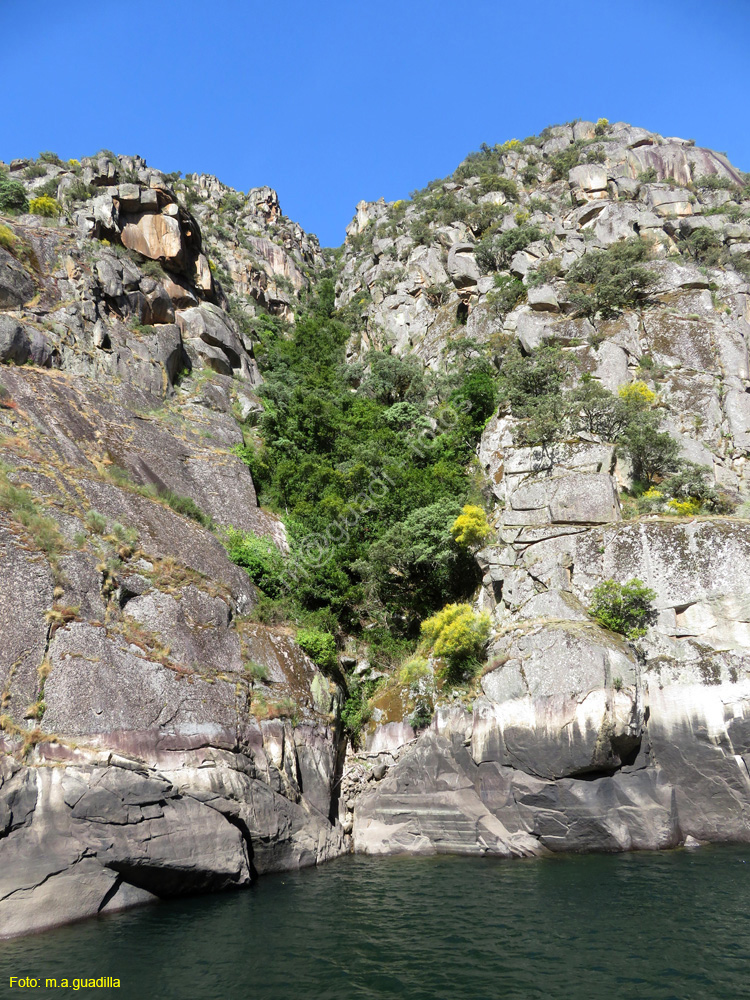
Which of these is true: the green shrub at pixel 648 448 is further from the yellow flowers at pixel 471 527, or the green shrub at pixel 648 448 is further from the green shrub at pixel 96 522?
the green shrub at pixel 96 522

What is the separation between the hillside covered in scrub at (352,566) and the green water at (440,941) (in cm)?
203

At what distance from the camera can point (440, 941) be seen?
39.7 feet

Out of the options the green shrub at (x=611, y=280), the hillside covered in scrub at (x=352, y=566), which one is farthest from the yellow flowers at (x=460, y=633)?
the green shrub at (x=611, y=280)

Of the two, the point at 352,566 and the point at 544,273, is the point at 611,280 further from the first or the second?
the point at 352,566

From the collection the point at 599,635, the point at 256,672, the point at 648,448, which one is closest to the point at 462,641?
the point at 599,635

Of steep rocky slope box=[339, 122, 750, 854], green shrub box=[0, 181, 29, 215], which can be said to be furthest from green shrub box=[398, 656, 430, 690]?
green shrub box=[0, 181, 29, 215]

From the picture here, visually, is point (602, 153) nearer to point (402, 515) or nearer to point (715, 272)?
point (715, 272)

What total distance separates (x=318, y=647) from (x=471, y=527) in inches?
333

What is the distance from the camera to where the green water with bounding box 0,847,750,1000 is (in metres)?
10.1

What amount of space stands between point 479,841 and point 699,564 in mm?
12942

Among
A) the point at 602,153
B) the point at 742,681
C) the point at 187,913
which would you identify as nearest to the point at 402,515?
the point at 742,681

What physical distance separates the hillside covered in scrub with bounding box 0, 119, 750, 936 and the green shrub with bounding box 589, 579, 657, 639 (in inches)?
3.6

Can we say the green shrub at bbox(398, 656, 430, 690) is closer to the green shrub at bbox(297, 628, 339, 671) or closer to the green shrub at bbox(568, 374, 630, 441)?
the green shrub at bbox(297, 628, 339, 671)

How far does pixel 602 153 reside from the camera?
60.0 m
